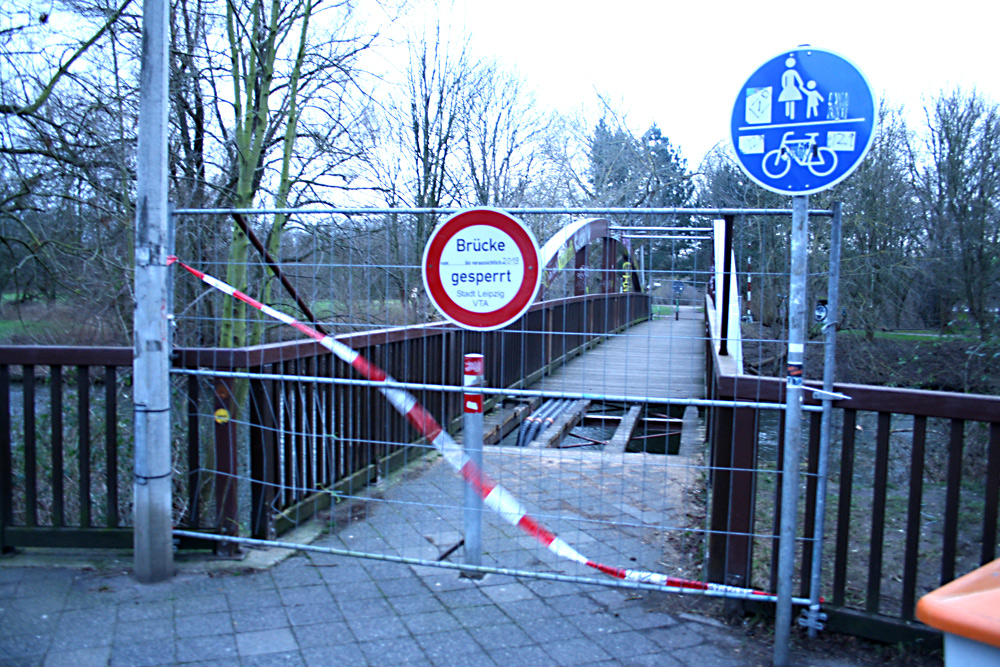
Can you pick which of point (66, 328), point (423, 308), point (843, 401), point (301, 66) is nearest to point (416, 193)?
point (301, 66)

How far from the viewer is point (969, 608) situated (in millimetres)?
1651

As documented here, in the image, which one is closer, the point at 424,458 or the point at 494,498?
the point at 494,498

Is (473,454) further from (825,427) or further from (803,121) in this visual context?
(803,121)

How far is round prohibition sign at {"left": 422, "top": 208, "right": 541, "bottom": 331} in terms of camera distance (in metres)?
3.37

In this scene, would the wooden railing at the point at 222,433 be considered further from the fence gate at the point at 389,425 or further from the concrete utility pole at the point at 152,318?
the concrete utility pole at the point at 152,318

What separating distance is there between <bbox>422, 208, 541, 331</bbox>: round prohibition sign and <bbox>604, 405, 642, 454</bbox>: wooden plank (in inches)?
164

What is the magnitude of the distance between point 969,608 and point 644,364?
4691 millimetres

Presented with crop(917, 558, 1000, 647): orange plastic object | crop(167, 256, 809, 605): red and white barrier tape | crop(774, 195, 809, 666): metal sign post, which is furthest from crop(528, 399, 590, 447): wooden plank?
crop(917, 558, 1000, 647): orange plastic object

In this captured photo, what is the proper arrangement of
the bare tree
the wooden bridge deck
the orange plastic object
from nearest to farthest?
the orange plastic object → the wooden bridge deck → the bare tree

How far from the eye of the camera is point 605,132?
39.2 m

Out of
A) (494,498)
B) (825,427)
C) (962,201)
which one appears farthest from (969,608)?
(962,201)

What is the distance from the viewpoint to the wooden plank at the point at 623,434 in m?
7.80

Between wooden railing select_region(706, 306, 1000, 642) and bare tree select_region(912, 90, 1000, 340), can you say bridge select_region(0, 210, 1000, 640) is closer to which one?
wooden railing select_region(706, 306, 1000, 642)

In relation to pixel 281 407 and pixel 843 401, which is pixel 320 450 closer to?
pixel 281 407
